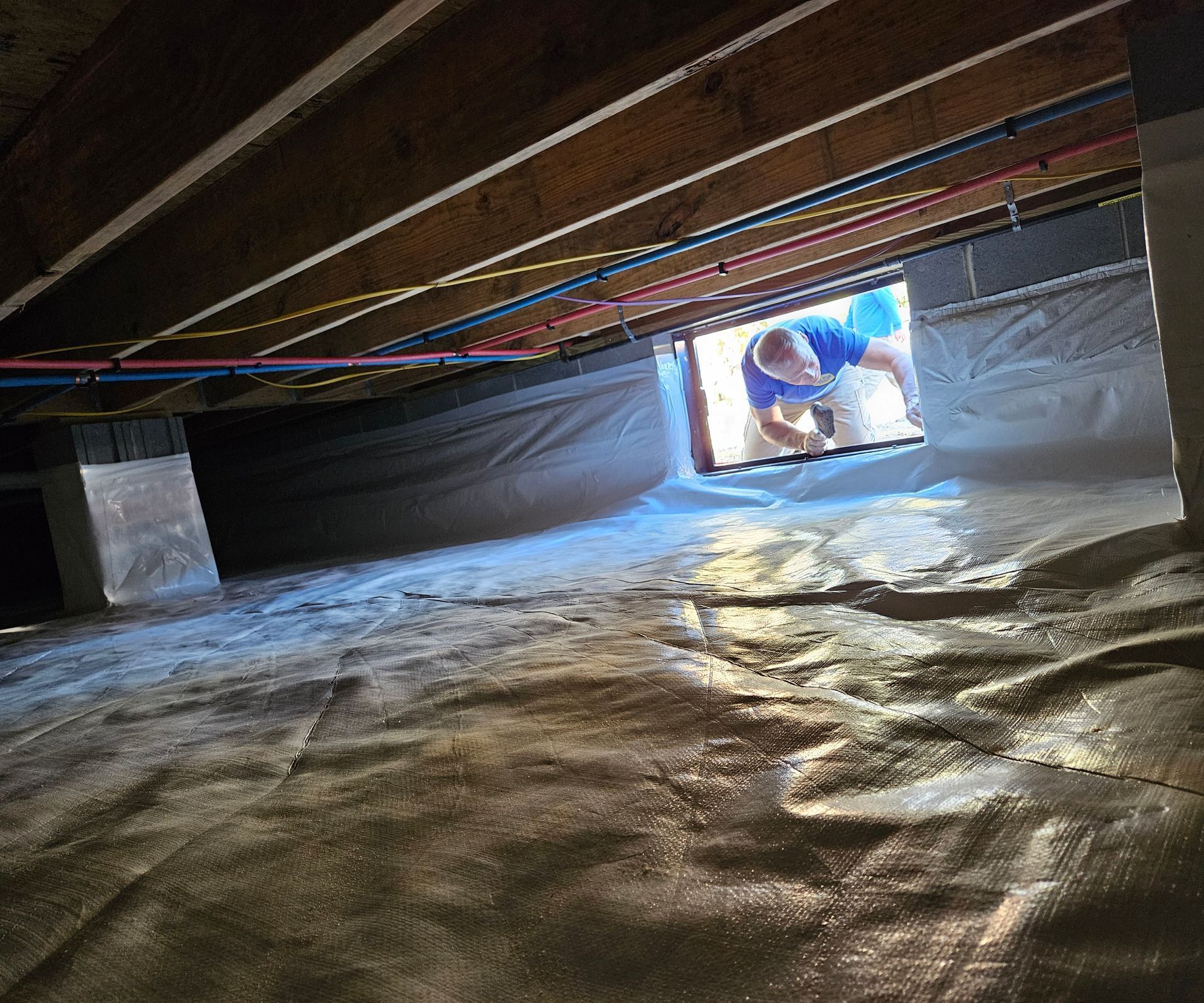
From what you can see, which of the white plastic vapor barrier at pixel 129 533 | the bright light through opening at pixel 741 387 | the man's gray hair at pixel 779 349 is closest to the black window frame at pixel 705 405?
the bright light through opening at pixel 741 387

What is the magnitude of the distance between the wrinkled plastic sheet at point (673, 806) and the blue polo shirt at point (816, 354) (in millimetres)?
3206

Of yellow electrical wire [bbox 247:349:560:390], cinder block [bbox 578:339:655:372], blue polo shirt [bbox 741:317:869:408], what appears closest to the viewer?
yellow electrical wire [bbox 247:349:560:390]

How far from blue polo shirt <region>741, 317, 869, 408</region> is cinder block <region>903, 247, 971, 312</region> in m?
1.10

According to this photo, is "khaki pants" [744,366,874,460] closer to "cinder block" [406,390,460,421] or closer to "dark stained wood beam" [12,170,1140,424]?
"dark stained wood beam" [12,170,1140,424]

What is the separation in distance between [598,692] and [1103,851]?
0.89m

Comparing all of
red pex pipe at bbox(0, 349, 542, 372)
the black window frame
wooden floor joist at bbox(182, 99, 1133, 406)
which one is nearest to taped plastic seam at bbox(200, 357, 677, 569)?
the black window frame

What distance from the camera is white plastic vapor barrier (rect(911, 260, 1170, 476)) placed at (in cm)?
333

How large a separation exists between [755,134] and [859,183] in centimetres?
53

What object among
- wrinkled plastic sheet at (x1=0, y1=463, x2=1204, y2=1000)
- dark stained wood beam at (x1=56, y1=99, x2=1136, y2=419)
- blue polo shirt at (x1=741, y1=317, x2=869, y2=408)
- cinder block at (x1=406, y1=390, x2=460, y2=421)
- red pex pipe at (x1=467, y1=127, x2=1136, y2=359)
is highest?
dark stained wood beam at (x1=56, y1=99, x2=1136, y2=419)

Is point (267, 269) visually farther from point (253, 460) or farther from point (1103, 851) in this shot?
point (253, 460)

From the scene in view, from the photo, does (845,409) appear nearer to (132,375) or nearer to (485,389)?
(485,389)

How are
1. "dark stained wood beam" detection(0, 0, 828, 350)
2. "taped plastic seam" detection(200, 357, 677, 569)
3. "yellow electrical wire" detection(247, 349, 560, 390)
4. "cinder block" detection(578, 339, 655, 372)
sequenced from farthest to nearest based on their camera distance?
"taped plastic seam" detection(200, 357, 677, 569)
"cinder block" detection(578, 339, 655, 372)
"yellow electrical wire" detection(247, 349, 560, 390)
"dark stained wood beam" detection(0, 0, 828, 350)

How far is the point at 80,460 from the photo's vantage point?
4.50 m

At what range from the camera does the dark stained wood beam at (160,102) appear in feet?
3.95
